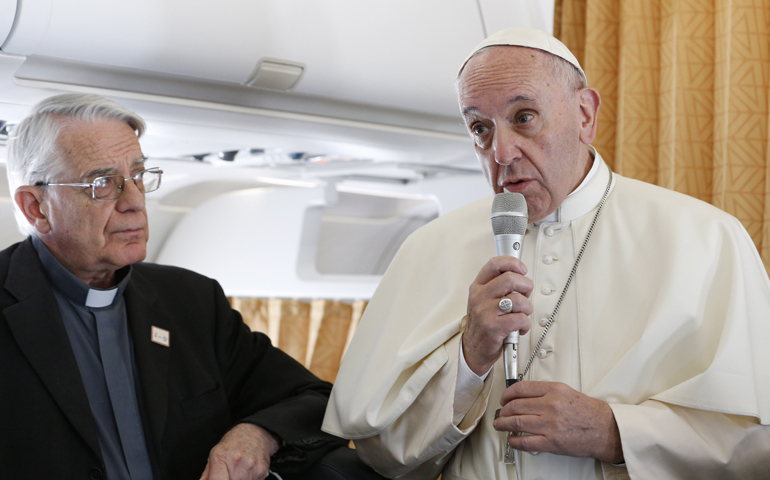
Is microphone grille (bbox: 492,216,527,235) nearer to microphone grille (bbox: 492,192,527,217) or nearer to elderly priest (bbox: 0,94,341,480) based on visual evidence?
microphone grille (bbox: 492,192,527,217)

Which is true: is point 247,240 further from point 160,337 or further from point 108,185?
point 108,185

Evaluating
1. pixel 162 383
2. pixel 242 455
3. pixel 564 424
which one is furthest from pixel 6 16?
pixel 564 424

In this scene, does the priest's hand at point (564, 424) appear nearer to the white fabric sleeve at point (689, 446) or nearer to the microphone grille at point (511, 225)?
→ the white fabric sleeve at point (689, 446)

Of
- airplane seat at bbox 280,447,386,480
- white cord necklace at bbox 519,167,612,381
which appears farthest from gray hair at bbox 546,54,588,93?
airplane seat at bbox 280,447,386,480

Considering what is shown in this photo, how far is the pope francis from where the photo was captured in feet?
5.18

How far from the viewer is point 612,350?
1.74 m

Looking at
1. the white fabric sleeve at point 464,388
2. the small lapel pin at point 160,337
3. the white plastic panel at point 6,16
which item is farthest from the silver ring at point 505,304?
the white plastic panel at point 6,16

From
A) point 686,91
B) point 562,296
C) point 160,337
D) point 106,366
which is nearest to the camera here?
point 562,296

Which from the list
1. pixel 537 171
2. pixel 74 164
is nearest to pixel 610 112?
pixel 537 171

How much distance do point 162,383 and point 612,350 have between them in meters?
1.39

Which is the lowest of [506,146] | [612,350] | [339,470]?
[339,470]

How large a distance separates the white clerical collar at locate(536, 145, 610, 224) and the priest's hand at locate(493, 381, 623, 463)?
0.54 meters

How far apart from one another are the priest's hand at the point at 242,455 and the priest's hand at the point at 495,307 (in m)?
0.79

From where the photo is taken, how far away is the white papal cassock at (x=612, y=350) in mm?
1579
